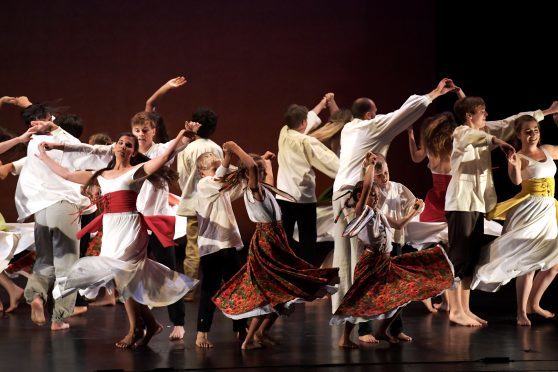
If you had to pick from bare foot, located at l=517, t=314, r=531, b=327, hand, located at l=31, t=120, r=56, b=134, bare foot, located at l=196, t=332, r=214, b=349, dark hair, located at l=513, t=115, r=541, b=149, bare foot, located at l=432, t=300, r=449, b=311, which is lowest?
bare foot, located at l=432, t=300, r=449, b=311

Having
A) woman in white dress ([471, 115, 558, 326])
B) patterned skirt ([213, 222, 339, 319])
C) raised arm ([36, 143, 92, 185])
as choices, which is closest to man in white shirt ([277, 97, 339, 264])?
woman in white dress ([471, 115, 558, 326])

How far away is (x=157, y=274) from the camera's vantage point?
5.75 metres

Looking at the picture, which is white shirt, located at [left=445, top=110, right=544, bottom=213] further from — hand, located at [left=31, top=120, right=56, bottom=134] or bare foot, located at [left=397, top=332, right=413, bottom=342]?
hand, located at [left=31, top=120, right=56, bottom=134]

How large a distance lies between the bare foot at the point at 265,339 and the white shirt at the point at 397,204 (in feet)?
3.42

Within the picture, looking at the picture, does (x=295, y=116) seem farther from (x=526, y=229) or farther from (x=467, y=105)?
(x=526, y=229)

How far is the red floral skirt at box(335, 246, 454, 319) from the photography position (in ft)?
18.4

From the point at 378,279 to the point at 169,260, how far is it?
136cm

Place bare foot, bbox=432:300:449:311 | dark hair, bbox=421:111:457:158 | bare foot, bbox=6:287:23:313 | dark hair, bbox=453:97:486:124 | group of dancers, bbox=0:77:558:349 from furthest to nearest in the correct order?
bare foot, bbox=6:287:23:313, bare foot, bbox=432:300:449:311, dark hair, bbox=421:111:457:158, dark hair, bbox=453:97:486:124, group of dancers, bbox=0:77:558:349

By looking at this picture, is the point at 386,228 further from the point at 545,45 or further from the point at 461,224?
the point at 545,45

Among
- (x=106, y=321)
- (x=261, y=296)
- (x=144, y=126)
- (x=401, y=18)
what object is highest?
(x=401, y=18)

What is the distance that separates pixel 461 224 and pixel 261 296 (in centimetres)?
162

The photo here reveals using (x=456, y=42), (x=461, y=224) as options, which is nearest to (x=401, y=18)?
(x=456, y=42)

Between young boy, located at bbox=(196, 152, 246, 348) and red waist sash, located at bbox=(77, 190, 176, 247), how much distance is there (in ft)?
0.76

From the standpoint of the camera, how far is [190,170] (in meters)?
7.41
